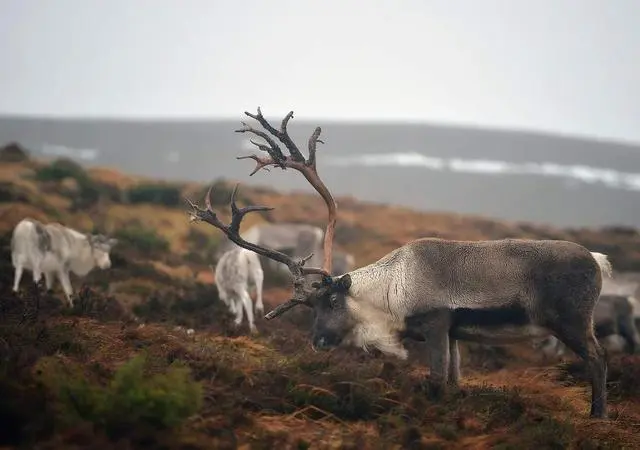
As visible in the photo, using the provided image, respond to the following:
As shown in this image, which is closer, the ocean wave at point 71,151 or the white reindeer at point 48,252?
the white reindeer at point 48,252

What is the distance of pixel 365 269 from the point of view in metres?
8.84

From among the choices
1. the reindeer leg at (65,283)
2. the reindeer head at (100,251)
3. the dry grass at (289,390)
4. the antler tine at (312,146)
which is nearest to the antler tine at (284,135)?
the antler tine at (312,146)

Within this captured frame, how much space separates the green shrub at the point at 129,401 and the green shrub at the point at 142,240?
13550 millimetres

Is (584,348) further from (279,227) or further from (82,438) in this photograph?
(279,227)

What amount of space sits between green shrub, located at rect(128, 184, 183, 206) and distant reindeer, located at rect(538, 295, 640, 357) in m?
15.6

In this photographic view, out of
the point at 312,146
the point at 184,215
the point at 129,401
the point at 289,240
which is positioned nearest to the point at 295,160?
the point at 312,146

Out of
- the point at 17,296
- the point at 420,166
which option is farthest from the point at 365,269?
the point at 420,166

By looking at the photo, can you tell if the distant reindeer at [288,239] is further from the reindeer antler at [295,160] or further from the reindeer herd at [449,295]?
the reindeer herd at [449,295]

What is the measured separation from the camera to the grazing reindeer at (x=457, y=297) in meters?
7.93

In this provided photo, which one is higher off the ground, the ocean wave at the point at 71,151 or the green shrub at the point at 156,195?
the ocean wave at the point at 71,151

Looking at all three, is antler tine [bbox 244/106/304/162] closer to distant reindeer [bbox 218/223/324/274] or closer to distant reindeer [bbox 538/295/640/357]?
distant reindeer [bbox 538/295/640/357]

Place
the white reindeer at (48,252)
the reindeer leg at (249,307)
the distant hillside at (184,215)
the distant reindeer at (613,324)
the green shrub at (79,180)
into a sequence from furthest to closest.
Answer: the green shrub at (79,180), the distant hillside at (184,215), the distant reindeer at (613,324), the white reindeer at (48,252), the reindeer leg at (249,307)

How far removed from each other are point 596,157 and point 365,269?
55.1m

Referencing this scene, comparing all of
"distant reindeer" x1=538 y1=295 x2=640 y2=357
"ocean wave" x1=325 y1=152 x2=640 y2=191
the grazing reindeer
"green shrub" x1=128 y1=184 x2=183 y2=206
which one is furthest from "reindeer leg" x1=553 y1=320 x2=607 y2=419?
"ocean wave" x1=325 y1=152 x2=640 y2=191
